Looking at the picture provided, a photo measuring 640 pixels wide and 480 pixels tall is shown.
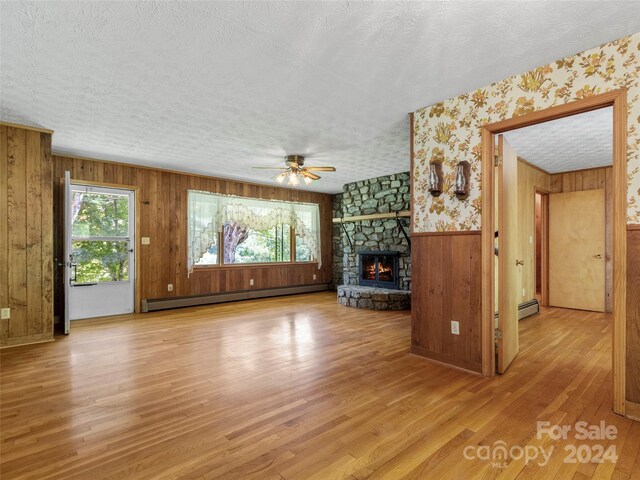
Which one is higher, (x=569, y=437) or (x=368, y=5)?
(x=368, y=5)

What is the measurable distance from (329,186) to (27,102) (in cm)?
527

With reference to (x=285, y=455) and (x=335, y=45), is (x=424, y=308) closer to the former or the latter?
(x=285, y=455)

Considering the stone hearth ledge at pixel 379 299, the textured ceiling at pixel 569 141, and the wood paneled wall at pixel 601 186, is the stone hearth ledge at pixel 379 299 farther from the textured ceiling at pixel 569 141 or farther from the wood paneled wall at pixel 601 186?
the wood paneled wall at pixel 601 186

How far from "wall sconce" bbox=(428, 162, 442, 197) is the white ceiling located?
62 cm

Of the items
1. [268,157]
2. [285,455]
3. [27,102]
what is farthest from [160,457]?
[268,157]

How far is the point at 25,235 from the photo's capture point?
3.72 meters

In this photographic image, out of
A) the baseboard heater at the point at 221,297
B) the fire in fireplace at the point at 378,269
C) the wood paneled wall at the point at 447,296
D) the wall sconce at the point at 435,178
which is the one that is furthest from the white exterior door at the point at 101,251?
the wall sconce at the point at 435,178

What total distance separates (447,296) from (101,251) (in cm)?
516

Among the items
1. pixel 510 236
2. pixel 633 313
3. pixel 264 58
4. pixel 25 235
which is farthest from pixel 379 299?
pixel 25 235

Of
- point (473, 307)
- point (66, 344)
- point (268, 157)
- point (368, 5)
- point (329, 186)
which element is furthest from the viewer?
point (329, 186)

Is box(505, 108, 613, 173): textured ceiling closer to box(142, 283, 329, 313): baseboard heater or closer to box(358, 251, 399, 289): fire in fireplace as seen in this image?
box(358, 251, 399, 289): fire in fireplace

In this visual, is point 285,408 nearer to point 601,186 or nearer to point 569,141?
point 569,141

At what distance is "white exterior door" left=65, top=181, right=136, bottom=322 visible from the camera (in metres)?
5.05

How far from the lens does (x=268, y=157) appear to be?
504cm
